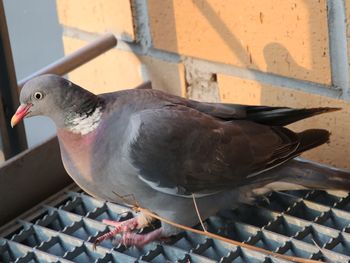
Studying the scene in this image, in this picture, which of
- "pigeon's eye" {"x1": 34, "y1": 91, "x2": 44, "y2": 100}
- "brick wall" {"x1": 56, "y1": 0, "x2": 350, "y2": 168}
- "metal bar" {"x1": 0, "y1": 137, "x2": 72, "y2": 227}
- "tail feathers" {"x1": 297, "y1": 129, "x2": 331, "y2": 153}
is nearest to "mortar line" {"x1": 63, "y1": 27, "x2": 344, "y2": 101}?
"brick wall" {"x1": 56, "y1": 0, "x2": 350, "y2": 168}

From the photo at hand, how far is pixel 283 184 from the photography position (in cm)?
170

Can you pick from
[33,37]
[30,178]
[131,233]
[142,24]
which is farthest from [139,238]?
[33,37]

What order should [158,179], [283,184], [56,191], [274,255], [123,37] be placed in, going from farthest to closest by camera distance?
[123,37] → [56,191] → [283,184] → [158,179] → [274,255]

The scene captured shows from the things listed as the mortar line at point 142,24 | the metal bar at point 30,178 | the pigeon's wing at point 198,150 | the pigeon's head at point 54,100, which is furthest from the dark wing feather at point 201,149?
the mortar line at point 142,24

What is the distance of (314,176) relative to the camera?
5.50 ft

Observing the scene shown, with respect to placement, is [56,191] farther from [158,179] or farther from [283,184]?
[283,184]

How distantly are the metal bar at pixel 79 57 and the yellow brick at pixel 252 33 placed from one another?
3.9 inches

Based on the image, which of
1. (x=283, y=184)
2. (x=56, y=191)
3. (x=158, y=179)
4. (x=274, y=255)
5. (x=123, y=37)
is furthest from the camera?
(x=123, y=37)

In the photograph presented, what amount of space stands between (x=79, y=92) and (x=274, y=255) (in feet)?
1.42

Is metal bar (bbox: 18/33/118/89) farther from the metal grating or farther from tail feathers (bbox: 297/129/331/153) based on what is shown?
tail feathers (bbox: 297/129/331/153)

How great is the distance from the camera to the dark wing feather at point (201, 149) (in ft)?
5.19

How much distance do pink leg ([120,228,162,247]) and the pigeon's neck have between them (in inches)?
7.5

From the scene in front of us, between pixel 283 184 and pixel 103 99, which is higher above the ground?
pixel 103 99

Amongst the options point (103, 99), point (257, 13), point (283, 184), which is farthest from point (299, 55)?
point (103, 99)
